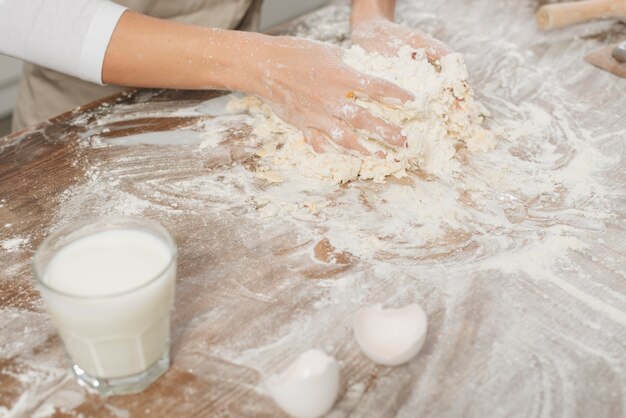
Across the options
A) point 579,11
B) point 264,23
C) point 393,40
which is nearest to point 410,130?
point 393,40

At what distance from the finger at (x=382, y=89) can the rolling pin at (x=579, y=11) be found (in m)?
0.67

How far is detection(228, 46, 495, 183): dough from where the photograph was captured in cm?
113

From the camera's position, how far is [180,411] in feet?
2.33

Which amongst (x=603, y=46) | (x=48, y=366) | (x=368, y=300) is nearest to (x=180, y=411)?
(x=48, y=366)

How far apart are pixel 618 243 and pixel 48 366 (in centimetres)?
81

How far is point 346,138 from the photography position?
1127mm

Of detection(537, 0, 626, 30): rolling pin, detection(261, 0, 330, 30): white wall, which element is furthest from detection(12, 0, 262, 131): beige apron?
detection(261, 0, 330, 30): white wall

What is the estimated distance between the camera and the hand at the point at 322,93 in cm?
112

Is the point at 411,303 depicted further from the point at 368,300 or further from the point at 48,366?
the point at 48,366

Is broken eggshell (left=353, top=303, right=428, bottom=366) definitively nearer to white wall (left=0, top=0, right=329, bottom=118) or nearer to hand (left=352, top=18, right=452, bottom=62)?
hand (left=352, top=18, right=452, bottom=62)

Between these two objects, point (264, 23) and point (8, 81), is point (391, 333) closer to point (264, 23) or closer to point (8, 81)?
point (8, 81)

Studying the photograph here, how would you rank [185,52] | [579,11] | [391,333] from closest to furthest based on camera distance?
[391,333], [185,52], [579,11]

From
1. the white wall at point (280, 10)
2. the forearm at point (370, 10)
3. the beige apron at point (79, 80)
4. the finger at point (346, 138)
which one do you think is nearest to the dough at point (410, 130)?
the finger at point (346, 138)

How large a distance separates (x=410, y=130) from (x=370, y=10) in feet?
1.54
